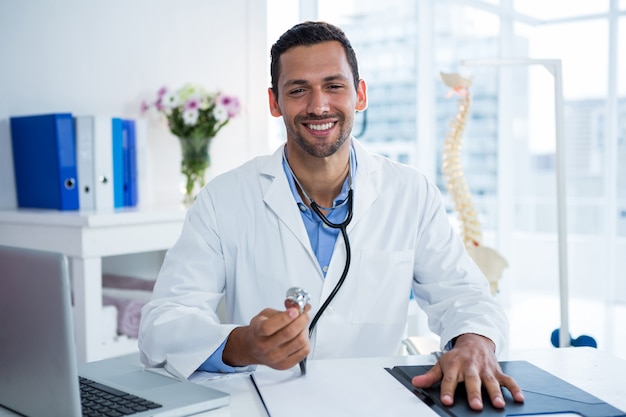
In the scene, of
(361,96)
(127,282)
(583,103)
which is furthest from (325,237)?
(583,103)

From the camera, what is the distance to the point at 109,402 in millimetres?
977

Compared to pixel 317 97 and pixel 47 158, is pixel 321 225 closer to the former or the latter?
pixel 317 97

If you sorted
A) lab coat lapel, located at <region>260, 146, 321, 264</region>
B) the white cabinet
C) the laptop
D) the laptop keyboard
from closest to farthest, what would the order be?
the laptop, the laptop keyboard, lab coat lapel, located at <region>260, 146, 321, 264</region>, the white cabinet

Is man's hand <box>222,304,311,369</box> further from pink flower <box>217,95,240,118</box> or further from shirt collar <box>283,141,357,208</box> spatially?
pink flower <box>217,95,240,118</box>

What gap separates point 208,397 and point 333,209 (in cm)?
73

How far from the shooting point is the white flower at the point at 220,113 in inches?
103

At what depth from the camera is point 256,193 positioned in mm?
1630

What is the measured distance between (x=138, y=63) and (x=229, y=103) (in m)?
0.39

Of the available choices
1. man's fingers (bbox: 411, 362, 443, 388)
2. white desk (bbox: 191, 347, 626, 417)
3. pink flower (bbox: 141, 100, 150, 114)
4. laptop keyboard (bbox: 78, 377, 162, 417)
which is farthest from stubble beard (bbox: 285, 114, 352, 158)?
pink flower (bbox: 141, 100, 150, 114)

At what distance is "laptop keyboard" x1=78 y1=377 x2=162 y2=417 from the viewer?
0.94 metres

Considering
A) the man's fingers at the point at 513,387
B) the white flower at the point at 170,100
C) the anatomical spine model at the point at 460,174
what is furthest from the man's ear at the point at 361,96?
the white flower at the point at 170,100

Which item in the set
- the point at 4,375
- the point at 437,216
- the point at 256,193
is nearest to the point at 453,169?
the point at 437,216

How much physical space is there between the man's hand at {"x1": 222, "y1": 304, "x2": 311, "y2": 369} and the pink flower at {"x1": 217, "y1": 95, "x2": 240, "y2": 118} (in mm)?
1595

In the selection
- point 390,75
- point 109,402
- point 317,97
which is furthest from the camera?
point 390,75
